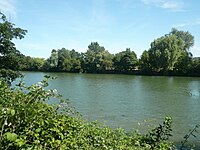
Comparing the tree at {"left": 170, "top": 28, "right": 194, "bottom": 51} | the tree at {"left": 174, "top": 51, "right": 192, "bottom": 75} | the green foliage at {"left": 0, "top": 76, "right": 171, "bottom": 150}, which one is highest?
the tree at {"left": 170, "top": 28, "right": 194, "bottom": 51}

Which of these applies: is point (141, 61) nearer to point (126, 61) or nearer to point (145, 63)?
point (145, 63)

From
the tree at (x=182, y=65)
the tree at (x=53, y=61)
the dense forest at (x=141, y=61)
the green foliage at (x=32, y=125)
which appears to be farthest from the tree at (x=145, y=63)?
the green foliage at (x=32, y=125)

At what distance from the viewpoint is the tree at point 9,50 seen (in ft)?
47.1

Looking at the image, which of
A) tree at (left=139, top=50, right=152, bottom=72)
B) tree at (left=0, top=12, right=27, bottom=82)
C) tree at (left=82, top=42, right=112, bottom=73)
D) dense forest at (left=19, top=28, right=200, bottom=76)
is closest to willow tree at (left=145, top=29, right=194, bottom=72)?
dense forest at (left=19, top=28, right=200, bottom=76)

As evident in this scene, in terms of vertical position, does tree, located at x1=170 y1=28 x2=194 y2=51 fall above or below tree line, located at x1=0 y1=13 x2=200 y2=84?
above

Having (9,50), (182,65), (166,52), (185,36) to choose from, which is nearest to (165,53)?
(166,52)

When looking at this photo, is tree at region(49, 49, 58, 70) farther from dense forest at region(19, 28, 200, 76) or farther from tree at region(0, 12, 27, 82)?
tree at region(0, 12, 27, 82)

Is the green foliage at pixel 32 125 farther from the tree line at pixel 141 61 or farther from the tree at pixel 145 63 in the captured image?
the tree at pixel 145 63

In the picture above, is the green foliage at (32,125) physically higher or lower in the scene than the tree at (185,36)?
lower

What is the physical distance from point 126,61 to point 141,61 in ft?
22.2

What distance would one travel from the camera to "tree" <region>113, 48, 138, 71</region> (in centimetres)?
8825

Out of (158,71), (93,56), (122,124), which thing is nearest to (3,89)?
(122,124)

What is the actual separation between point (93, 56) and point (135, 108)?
7274cm

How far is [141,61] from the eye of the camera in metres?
82.8
